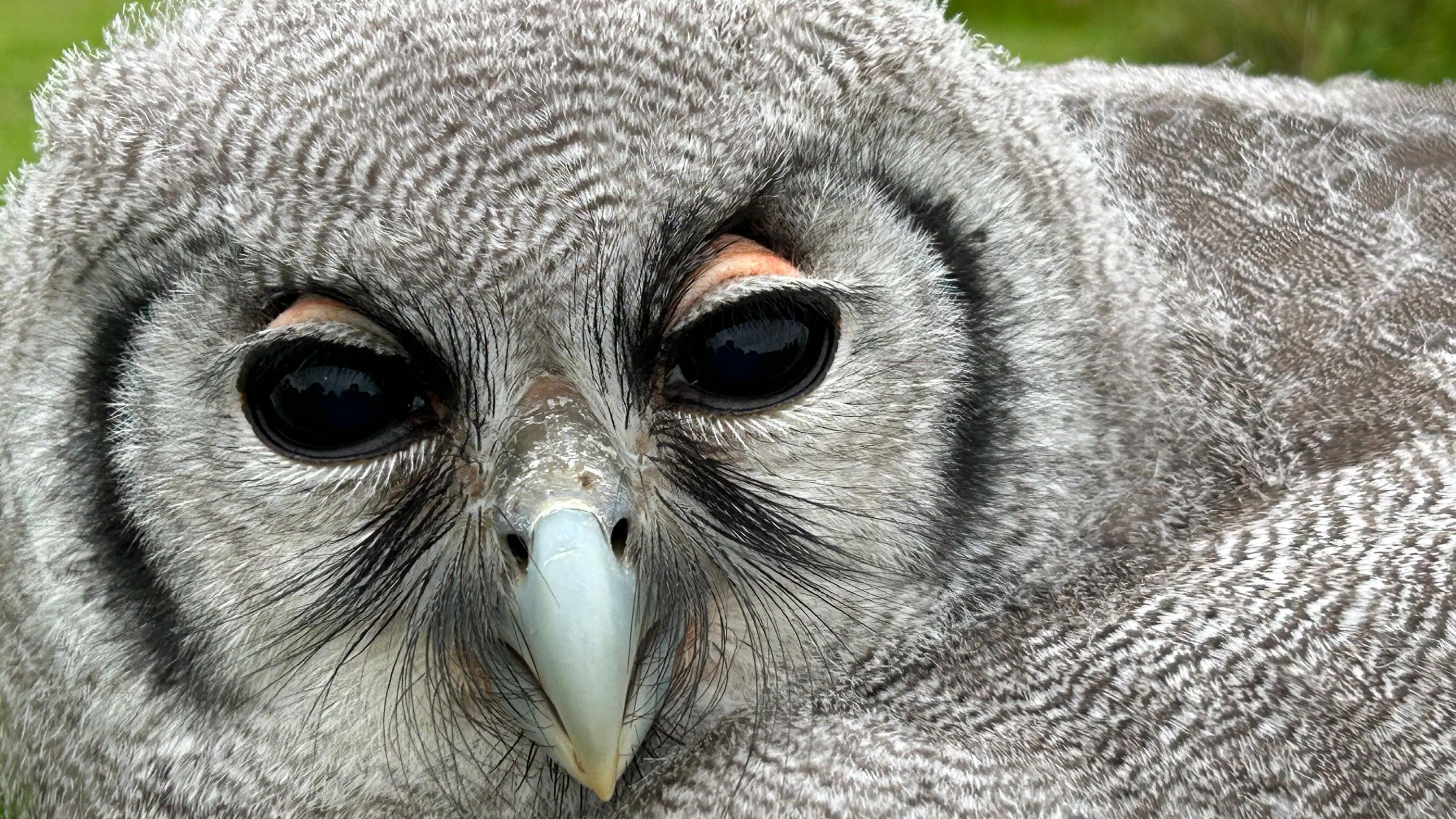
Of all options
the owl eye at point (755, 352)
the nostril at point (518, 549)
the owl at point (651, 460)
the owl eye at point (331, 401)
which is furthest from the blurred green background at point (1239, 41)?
the nostril at point (518, 549)

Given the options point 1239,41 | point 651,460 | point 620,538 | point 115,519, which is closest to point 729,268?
point 651,460

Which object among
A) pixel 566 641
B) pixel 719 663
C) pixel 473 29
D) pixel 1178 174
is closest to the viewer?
pixel 566 641

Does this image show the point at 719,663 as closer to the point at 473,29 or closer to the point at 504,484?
the point at 504,484

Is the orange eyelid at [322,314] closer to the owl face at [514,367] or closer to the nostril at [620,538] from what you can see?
the owl face at [514,367]

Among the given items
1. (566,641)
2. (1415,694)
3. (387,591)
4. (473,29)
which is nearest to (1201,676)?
(1415,694)

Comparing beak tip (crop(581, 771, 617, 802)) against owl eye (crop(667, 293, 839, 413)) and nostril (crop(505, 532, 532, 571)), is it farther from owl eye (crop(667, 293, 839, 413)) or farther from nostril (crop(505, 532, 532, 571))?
owl eye (crop(667, 293, 839, 413))

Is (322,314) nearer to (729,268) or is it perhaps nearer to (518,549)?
(518,549)
